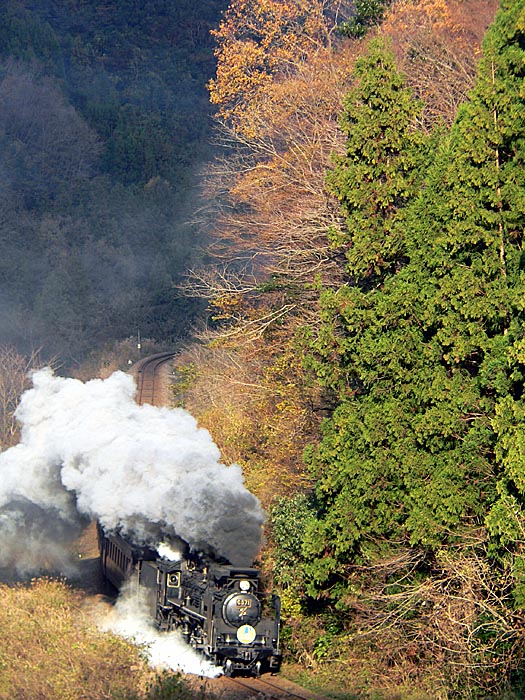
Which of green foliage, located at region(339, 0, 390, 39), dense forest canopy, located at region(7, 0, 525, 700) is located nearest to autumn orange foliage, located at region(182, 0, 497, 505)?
dense forest canopy, located at region(7, 0, 525, 700)

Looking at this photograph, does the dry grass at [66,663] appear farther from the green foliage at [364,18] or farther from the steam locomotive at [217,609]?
Result: the green foliage at [364,18]

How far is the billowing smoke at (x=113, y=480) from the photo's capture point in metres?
20.8

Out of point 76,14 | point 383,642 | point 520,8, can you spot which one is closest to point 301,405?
point 383,642

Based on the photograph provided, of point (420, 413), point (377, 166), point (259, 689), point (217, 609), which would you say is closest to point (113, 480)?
point (217, 609)

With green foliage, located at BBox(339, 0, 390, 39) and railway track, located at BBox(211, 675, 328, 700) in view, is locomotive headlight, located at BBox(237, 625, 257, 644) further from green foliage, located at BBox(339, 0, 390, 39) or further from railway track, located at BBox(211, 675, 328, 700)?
green foliage, located at BBox(339, 0, 390, 39)

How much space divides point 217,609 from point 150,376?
32.1 metres

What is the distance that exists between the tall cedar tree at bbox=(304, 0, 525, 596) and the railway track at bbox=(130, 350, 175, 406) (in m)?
22.9

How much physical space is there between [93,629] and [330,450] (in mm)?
6904

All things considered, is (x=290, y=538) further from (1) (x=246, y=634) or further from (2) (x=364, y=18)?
(2) (x=364, y=18)

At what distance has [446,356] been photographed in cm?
2064

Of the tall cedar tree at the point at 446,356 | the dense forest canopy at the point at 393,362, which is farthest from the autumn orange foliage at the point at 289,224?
the tall cedar tree at the point at 446,356

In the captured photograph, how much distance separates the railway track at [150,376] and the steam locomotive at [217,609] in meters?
21.9

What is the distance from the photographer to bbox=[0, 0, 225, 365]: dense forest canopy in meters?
71.7

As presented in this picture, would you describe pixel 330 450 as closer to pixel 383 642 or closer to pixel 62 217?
pixel 383 642
